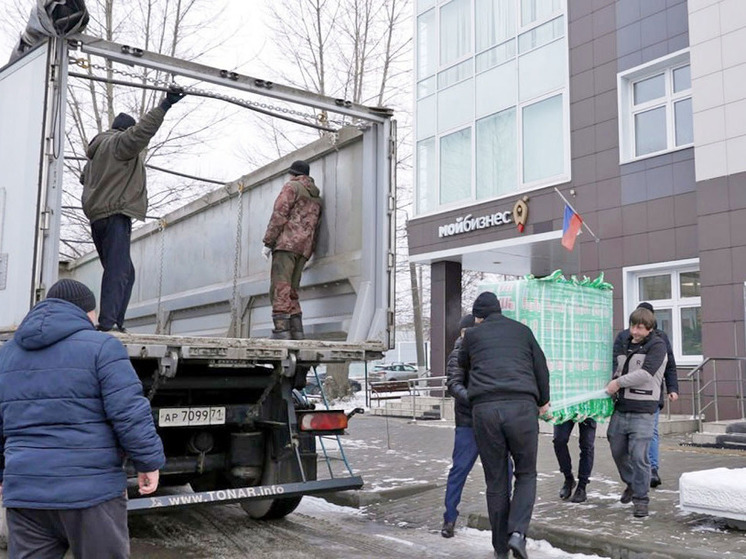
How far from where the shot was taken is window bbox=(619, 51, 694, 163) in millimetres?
14414

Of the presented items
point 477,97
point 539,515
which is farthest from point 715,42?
point 539,515

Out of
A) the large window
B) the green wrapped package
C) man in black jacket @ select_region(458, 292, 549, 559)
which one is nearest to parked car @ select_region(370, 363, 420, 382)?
the large window

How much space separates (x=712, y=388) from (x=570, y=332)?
745cm

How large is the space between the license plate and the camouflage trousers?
1.40 metres

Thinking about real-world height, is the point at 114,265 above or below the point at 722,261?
below

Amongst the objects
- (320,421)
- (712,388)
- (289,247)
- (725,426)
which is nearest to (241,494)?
(320,421)

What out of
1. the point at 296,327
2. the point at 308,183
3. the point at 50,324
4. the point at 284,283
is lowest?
the point at 50,324

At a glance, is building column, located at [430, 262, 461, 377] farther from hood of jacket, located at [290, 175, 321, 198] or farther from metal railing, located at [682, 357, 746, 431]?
hood of jacket, located at [290, 175, 321, 198]

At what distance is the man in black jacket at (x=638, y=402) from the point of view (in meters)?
6.19

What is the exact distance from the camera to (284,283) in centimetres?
705

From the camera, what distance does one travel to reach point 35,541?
335cm

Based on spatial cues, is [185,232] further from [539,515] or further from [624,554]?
[624,554]

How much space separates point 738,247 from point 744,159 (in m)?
1.41

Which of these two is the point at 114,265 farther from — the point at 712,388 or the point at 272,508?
the point at 712,388
